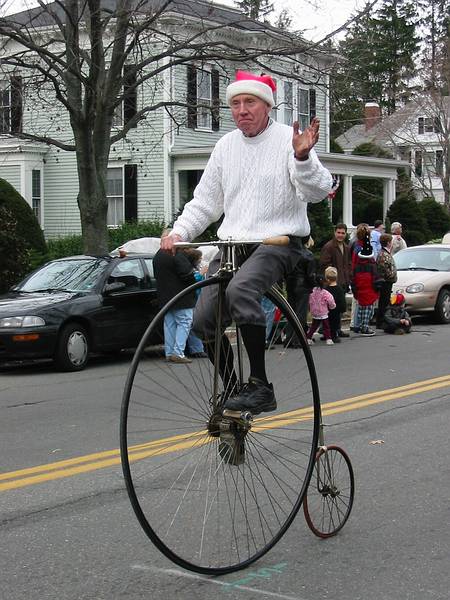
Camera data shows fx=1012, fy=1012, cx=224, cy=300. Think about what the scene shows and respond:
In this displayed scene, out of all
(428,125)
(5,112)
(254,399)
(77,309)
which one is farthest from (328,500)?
(428,125)

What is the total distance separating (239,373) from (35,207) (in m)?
30.9

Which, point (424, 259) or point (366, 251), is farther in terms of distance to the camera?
point (424, 259)

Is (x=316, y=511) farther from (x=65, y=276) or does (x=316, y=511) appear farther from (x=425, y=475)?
(x=65, y=276)

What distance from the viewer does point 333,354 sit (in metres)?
15.0

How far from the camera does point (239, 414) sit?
4.77 meters

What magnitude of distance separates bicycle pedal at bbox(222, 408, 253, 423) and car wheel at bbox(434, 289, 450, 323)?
53.2ft

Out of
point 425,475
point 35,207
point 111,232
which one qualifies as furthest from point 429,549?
point 35,207

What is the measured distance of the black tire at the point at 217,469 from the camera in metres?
4.86

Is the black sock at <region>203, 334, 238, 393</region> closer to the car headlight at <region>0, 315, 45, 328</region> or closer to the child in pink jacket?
the car headlight at <region>0, 315, 45, 328</region>

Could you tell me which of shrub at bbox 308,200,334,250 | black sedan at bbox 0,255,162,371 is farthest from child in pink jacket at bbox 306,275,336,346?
shrub at bbox 308,200,334,250

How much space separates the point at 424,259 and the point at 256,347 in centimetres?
1732

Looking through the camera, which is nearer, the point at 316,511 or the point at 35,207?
the point at 316,511

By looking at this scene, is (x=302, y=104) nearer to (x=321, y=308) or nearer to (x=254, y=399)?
(x=321, y=308)

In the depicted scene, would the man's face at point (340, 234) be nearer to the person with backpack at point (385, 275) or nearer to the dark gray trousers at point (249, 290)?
the person with backpack at point (385, 275)
